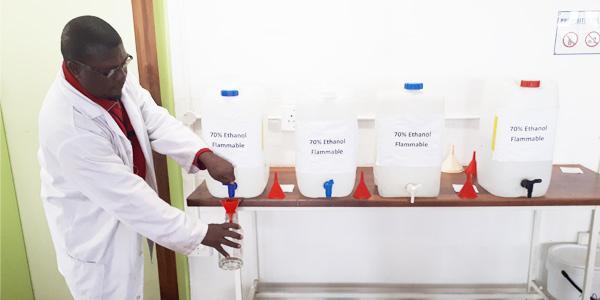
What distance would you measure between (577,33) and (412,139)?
886mm

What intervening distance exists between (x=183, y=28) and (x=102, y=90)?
685 mm

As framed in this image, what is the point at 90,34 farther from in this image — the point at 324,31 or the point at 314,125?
the point at 324,31

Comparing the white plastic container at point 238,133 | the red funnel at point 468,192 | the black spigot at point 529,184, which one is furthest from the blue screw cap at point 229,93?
the black spigot at point 529,184

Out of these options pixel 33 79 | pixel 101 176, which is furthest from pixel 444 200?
pixel 33 79

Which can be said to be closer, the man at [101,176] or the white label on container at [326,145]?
the man at [101,176]

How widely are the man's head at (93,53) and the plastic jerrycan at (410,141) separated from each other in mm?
795

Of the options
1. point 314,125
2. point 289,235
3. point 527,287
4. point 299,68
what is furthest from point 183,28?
point 527,287

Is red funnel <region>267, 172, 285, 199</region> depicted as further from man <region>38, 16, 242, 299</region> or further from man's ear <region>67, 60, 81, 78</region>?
man's ear <region>67, 60, 81, 78</region>

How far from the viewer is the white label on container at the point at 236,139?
1398 mm

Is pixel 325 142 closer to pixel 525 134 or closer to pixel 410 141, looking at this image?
pixel 410 141

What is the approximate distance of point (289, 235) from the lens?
196 centimetres

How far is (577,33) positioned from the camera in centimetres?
168

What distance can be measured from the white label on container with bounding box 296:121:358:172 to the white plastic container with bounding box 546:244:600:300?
107 cm

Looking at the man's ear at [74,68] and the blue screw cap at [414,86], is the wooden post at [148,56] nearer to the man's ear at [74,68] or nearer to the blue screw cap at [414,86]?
the man's ear at [74,68]
